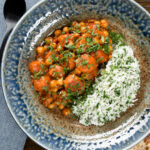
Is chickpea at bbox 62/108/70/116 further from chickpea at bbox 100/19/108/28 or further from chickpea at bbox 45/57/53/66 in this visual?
chickpea at bbox 100/19/108/28

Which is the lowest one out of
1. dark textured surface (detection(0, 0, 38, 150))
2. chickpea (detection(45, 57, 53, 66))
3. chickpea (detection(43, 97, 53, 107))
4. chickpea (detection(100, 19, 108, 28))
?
dark textured surface (detection(0, 0, 38, 150))

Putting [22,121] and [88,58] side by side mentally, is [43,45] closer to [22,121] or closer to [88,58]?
[88,58]

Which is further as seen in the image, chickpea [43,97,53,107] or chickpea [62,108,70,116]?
chickpea [62,108,70,116]

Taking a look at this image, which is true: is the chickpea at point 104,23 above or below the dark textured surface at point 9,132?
A: above

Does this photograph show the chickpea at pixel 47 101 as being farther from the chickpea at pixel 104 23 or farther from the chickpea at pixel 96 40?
the chickpea at pixel 104 23

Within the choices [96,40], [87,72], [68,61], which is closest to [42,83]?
[68,61]

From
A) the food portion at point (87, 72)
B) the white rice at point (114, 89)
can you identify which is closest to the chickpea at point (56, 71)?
the food portion at point (87, 72)

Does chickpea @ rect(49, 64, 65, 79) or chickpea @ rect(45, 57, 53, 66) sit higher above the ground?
chickpea @ rect(45, 57, 53, 66)

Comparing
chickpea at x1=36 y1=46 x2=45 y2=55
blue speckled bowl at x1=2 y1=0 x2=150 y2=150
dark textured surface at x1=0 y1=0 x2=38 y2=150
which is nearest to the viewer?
blue speckled bowl at x1=2 y1=0 x2=150 y2=150

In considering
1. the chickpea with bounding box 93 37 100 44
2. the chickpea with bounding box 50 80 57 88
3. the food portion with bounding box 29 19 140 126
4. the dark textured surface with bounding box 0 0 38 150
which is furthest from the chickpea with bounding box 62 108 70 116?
the chickpea with bounding box 93 37 100 44
